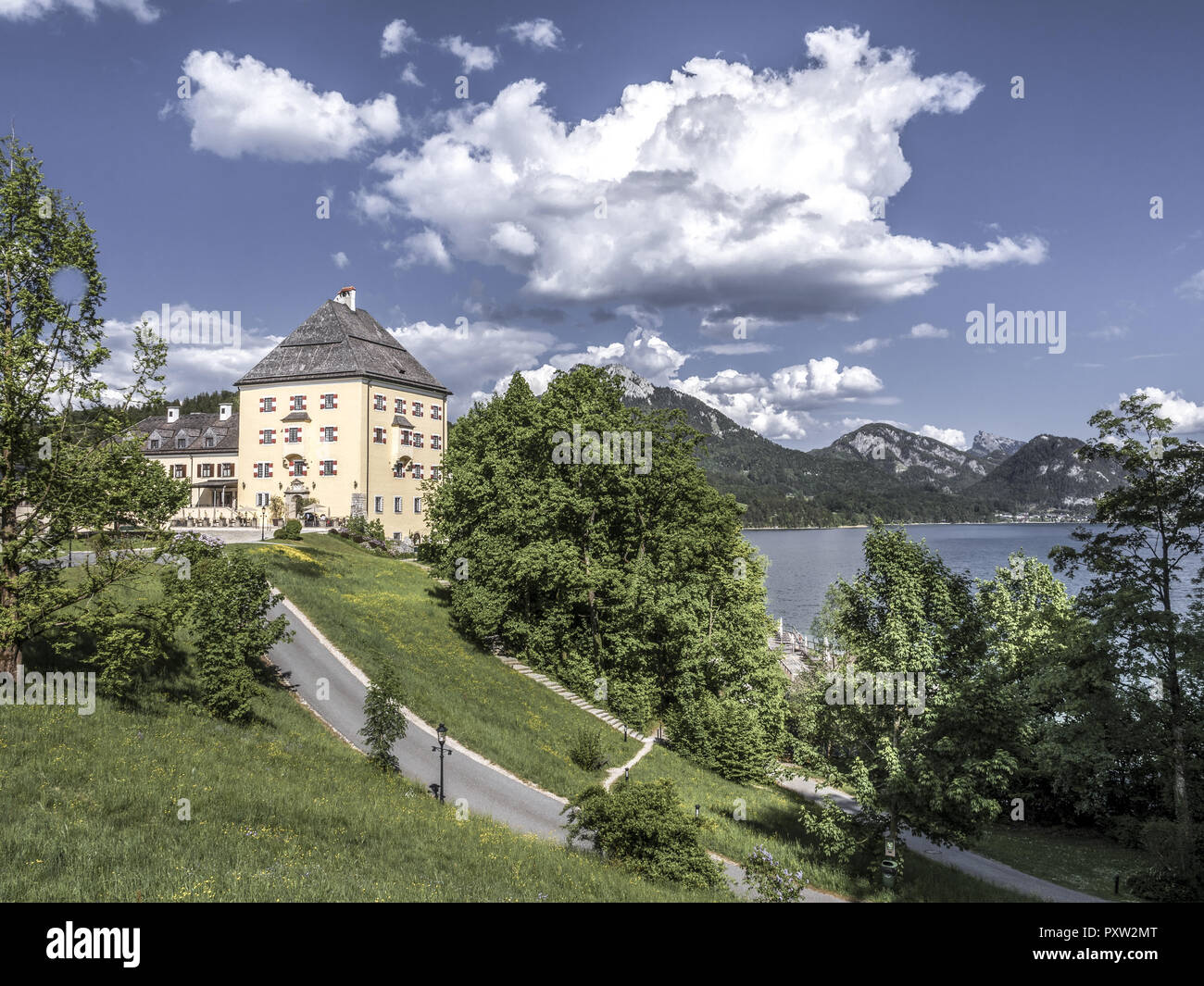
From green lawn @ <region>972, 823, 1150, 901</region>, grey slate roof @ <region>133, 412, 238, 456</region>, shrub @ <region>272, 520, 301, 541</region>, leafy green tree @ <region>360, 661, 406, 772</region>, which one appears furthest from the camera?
grey slate roof @ <region>133, 412, 238, 456</region>

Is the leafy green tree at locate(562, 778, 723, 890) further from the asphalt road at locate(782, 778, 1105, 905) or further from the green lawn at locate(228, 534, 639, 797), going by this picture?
the green lawn at locate(228, 534, 639, 797)

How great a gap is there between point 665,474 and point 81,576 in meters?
29.0

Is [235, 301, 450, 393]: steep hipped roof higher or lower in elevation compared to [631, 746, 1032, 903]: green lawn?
higher

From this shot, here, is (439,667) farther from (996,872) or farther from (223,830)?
(996,872)

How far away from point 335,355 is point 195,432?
2559 centimetres

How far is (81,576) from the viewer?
27219 mm

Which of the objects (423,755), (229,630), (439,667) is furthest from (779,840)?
(229,630)

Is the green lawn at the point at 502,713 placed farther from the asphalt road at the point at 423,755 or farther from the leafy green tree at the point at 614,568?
the leafy green tree at the point at 614,568

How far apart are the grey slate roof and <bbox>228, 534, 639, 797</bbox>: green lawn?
114 feet

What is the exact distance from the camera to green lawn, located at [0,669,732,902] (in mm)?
10133

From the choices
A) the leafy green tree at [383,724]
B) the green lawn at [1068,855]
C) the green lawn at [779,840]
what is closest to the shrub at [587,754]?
the green lawn at [779,840]

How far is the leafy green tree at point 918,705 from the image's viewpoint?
17219 mm

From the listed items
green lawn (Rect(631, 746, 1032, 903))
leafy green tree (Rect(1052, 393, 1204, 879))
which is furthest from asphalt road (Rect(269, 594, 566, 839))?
leafy green tree (Rect(1052, 393, 1204, 879))

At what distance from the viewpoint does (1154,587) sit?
2353 centimetres
